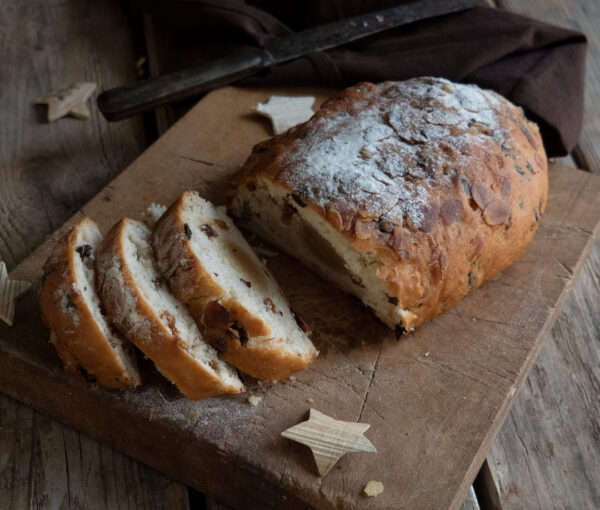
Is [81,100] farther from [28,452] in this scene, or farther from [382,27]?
[28,452]

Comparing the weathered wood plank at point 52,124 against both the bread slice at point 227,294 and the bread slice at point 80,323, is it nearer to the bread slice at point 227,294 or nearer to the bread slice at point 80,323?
the bread slice at point 80,323

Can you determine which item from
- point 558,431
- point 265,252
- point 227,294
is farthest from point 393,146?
point 558,431

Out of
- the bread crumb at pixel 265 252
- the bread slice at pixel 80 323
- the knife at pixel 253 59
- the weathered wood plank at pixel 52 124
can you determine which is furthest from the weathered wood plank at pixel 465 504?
the knife at pixel 253 59

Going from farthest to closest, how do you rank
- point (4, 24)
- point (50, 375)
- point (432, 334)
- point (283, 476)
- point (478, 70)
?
point (4, 24) < point (478, 70) < point (432, 334) < point (50, 375) < point (283, 476)

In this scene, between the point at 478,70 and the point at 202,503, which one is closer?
the point at 202,503

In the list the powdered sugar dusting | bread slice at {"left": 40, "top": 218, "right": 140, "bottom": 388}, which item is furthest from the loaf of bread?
bread slice at {"left": 40, "top": 218, "right": 140, "bottom": 388}

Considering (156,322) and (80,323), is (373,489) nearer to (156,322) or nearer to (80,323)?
(156,322)

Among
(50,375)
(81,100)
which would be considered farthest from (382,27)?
(50,375)
